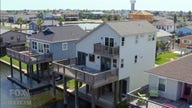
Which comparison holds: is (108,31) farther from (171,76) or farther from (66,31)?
(66,31)

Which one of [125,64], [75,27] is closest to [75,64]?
[125,64]

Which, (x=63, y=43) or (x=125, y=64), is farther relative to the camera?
(x=63, y=43)

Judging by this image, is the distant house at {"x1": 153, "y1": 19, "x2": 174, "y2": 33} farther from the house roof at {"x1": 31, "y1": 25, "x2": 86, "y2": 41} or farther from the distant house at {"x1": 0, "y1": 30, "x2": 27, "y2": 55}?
the house roof at {"x1": 31, "y1": 25, "x2": 86, "y2": 41}

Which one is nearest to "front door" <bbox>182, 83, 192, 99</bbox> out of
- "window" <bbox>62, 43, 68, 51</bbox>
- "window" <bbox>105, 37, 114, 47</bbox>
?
"window" <bbox>105, 37, 114, 47</bbox>

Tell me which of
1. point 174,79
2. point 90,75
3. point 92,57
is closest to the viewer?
point 174,79

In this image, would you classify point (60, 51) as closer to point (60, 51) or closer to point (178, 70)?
point (60, 51)

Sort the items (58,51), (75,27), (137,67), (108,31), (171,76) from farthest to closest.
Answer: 1. (75,27)
2. (58,51)
3. (137,67)
4. (108,31)
5. (171,76)

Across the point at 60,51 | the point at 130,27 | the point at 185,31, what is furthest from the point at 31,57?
the point at 185,31
